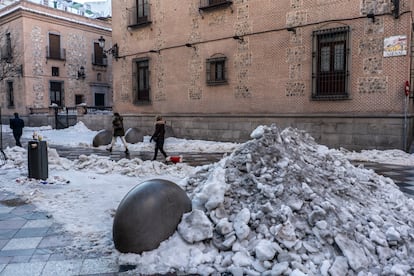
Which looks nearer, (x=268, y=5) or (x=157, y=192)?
(x=157, y=192)

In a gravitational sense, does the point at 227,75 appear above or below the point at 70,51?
below

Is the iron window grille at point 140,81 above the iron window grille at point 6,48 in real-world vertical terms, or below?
below

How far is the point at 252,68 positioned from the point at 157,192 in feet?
35.4

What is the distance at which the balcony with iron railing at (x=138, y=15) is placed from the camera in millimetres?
17484

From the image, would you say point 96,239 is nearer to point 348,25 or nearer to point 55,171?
point 55,171

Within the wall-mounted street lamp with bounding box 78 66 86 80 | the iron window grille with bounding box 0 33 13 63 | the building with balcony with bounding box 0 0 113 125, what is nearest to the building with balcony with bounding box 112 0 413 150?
the building with balcony with bounding box 0 0 113 125

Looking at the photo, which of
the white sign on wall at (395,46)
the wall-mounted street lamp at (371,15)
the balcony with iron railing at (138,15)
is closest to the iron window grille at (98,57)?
the balcony with iron railing at (138,15)

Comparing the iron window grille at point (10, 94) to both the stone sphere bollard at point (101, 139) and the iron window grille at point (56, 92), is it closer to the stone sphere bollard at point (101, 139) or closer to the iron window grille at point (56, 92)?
the iron window grille at point (56, 92)

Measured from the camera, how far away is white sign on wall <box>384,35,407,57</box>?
35.1 ft

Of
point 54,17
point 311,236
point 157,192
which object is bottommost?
point 311,236

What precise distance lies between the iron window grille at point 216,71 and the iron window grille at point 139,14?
4434mm

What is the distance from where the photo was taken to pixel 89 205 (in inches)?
223

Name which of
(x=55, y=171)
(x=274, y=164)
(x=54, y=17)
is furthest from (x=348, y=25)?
→ (x=54, y=17)

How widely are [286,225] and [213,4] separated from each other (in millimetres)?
12886
